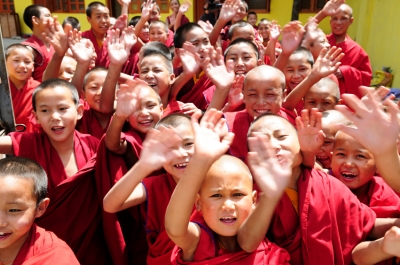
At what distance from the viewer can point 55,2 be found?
42.4 feet

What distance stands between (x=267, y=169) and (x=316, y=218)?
1.51 ft

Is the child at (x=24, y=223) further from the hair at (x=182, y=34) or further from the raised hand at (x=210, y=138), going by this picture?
the hair at (x=182, y=34)

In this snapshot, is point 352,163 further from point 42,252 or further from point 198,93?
point 198,93

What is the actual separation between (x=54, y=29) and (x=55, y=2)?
1110 centimetres

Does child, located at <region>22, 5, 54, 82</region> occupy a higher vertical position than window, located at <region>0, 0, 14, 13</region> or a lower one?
lower

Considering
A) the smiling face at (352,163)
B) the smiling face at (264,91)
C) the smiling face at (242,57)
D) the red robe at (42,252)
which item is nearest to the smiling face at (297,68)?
the smiling face at (242,57)

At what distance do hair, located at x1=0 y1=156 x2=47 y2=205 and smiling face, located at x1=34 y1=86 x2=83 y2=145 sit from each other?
491 mm

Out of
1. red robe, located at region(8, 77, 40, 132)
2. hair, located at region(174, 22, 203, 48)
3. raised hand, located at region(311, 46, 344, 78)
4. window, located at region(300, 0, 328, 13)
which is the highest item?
window, located at region(300, 0, 328, 13)

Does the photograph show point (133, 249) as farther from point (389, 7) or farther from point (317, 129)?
point (389, 7)

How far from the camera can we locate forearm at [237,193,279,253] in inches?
56.7

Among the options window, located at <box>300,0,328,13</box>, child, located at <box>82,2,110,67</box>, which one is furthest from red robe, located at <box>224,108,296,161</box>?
window, located at <box>300,0,328,13</box>

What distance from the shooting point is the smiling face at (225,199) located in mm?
1544

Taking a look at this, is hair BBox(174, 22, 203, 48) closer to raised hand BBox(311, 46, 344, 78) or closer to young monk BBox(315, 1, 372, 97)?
young monk BBox(315, 1, 372, 97)

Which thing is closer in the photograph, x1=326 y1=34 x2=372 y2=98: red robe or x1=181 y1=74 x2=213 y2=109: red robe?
x1=181 y1=74 x2=213 y2=109: red robe
